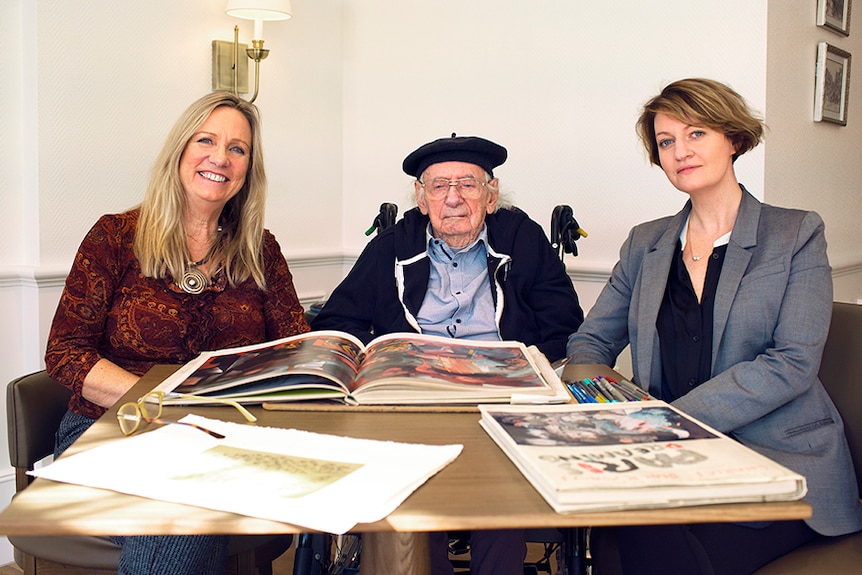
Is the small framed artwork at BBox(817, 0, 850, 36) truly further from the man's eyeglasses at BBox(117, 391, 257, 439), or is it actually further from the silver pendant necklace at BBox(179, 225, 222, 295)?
the man's eyeglasses at BBox(117, 391, 257, 439)

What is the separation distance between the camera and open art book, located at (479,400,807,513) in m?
0.85

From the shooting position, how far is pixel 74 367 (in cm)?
181

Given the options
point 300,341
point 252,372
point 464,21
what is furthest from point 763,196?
point 252,372

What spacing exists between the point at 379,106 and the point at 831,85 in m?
1.77

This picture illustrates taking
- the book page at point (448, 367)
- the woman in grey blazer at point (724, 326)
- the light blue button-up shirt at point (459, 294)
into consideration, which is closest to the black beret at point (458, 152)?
the light blue button-up shirt at point (459, 294)

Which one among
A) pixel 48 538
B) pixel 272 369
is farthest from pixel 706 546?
pixel 48 538

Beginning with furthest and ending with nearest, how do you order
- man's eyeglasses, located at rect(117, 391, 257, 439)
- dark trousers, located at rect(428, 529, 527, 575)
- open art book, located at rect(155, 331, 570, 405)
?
dark trousers, located at rect(428, 529, 527, 575) → open art book, located at rect(155, 331, 570, 405) → man's eyeglasses, located at rect(117, 391, 257, 439)

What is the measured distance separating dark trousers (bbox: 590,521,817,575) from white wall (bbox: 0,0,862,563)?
1570 mm

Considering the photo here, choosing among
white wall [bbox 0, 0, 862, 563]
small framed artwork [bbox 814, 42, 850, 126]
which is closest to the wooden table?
white wall [bbox 0, 0, 862, 563]

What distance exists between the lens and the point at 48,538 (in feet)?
5.71

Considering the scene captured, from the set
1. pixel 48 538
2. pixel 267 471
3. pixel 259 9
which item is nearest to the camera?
pixel 267 471

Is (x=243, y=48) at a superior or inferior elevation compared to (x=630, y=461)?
superior

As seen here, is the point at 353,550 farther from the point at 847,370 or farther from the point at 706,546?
the point at 847,370

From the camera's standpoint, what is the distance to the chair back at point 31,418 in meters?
1.85
